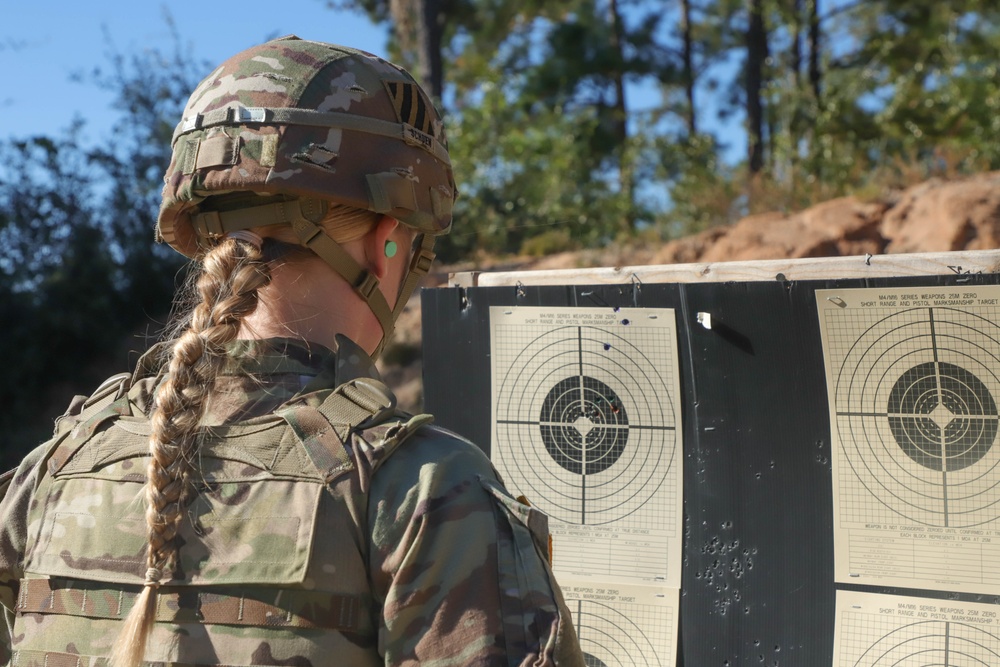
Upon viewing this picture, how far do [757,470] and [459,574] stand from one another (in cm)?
120

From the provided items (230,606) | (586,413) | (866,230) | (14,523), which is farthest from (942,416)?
(866,230)

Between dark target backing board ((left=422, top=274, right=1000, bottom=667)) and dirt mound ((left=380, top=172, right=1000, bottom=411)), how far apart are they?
3433mm

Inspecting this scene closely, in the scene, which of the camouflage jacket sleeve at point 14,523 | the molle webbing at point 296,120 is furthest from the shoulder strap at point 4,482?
the molle webbing at point 296,120

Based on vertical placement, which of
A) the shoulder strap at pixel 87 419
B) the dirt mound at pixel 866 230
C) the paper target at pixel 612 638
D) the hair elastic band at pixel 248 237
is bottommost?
the paper target at pixel 612 638

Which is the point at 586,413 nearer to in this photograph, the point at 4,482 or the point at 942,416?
the point at 942,416

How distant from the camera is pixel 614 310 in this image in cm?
241

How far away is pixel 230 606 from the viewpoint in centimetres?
126

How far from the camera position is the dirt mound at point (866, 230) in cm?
596

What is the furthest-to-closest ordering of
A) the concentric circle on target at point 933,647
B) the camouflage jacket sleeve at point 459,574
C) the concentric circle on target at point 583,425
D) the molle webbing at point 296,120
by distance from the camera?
1. the concentric circle on target at point 583,425
2. the concentric circle on target at point 933,647
3. the molle webbing at point 296,120
4. the camouflage jacket sleeve at point 459,574

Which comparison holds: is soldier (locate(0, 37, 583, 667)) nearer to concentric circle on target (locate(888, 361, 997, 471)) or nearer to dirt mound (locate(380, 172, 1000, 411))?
concentric circle on target (locate(888, 361, 997, 471))

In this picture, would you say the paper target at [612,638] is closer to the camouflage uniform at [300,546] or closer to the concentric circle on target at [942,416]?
the concentric circle on target at [942,416]

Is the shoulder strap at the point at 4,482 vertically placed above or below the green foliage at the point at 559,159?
below

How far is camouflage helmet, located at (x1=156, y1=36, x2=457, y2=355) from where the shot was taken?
1.49m

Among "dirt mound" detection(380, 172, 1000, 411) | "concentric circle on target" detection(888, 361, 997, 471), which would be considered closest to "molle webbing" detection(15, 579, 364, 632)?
"concentric circle on target" detection(888, 361, 997, 471)
